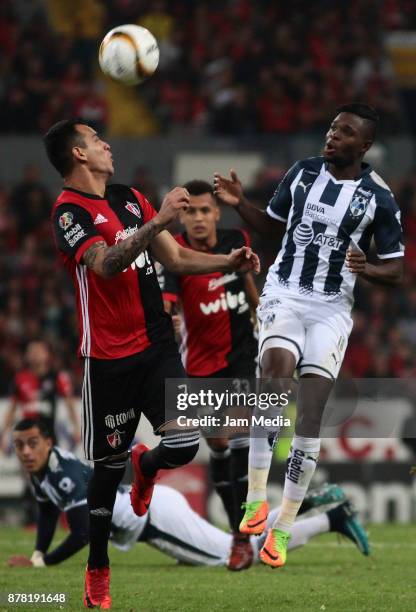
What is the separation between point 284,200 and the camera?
7703 mm

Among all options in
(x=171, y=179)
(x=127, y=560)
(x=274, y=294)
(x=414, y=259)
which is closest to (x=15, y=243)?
(x=171, y=179)

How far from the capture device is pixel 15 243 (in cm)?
1798

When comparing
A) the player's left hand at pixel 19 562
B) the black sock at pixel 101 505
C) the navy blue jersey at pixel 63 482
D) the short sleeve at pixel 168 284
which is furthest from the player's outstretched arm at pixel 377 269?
the player's left hand at pixel 19 562

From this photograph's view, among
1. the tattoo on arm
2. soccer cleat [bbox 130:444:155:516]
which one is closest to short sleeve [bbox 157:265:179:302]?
soccer cleat [bbox 130:444:155:516]

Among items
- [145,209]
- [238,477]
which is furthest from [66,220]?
[238,477]

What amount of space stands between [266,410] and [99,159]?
1.79 metres

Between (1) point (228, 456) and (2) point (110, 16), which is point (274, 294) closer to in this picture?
(1) point (228, 456)

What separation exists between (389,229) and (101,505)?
2.40m

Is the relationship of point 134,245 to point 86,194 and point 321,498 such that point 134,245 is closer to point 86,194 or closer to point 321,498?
point 86,194

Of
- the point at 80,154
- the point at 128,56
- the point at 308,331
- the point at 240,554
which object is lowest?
the point at 240,554

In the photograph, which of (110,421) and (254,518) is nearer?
(110,421)

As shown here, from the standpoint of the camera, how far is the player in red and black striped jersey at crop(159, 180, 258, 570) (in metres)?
9.56

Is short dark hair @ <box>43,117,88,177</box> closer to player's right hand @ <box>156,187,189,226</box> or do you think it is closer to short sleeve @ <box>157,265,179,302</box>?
player's right hand @ <box>156,187,189,226</box>

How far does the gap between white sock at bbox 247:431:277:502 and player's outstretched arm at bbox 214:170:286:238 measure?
4.37 feet
